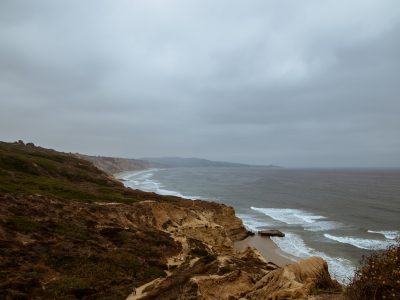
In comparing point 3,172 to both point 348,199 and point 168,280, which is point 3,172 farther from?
point 348,199

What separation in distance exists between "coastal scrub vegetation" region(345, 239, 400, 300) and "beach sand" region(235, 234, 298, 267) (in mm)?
27145

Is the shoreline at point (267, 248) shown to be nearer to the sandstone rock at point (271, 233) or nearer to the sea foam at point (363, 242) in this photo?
the sandstone rock at point (271, 233)

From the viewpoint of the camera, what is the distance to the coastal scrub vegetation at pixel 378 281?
32.7 feet

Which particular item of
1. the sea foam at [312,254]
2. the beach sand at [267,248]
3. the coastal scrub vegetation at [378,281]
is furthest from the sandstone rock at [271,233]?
the coastal scrub vegetation at [378,281]

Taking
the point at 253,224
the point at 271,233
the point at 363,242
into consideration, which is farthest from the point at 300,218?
the point at 363,242

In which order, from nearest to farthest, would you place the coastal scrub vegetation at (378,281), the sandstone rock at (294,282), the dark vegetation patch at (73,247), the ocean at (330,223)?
the coastal scrub vegetation at (378,281) < the sandstone rock at (294,282) < the dark vegetation patch at (73,247) < the ocean at (330,223)

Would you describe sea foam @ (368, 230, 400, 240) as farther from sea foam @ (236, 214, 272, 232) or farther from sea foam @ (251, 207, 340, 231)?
sea foam @ (236, 214, 272, 232)

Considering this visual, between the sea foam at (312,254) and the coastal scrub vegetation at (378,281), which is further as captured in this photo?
the sea foam at (312,254)

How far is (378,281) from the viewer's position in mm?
10219

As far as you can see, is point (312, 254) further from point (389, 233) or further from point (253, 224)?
point (253, 224)

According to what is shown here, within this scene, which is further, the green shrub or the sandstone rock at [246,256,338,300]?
the green shrub

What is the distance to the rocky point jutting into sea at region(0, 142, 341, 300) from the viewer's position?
563 inches

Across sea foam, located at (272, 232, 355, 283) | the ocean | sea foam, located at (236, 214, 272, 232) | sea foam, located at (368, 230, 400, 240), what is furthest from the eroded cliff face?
sea foam, located at (368, 230, 400, 240)

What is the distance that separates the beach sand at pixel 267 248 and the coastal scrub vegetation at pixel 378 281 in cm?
2715
